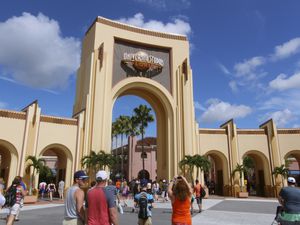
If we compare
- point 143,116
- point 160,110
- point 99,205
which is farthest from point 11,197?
point 143,116

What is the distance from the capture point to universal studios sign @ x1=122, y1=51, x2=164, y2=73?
99.5 feet

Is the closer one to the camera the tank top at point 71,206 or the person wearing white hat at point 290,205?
the tank top at point 71,206

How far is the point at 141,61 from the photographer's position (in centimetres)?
3042

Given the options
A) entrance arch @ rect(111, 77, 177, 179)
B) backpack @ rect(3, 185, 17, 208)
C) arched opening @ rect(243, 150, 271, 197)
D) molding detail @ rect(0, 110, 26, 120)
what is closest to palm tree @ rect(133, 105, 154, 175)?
entrance arch @ rect(111, 77, 177, 179)

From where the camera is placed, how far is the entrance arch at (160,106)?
29906 mm

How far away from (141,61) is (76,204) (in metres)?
26.6

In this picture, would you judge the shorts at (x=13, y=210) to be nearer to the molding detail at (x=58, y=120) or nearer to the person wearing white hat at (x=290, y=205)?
the person wearing white hat at (x=290, y=205)

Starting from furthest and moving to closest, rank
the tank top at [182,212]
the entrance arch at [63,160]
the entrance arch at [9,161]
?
the entrance arch at [63,160] < the entrance arch at [9,161] < the tank top at [182,212]

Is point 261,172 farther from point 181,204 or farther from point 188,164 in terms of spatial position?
point 181,204

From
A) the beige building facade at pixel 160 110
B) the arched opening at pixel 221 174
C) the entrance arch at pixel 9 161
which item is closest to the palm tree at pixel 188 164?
the beige building facade at pixel 160 110

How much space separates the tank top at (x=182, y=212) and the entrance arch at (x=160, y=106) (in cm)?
2417

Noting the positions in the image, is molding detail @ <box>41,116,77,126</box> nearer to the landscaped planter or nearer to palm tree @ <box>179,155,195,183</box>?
the landscaped planter

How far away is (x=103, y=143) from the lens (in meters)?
26.5

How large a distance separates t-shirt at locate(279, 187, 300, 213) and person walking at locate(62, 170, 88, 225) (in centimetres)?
374
